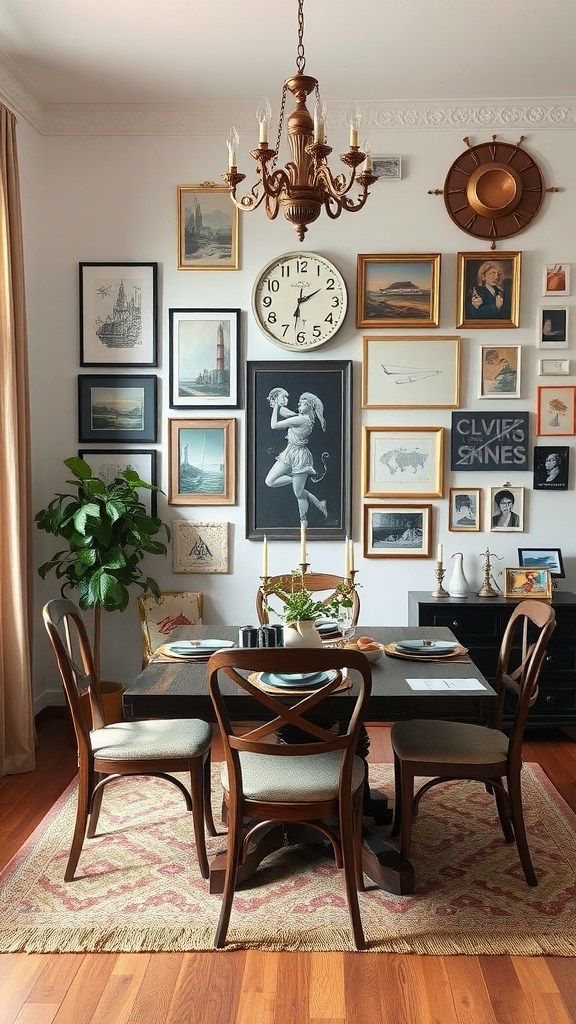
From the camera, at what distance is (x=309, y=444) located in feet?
16.1

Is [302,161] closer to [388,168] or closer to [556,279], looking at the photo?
[388,168]

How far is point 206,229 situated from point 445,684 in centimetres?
307

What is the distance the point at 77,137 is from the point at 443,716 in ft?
12.5

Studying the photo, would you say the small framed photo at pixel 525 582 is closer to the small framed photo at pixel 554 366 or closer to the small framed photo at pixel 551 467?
the small framed photo at pixel 551 467

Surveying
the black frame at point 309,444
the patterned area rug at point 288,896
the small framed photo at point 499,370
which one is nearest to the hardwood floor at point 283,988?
the patterned area rug at point 288,896

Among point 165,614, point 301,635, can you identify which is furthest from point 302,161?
point 165,614

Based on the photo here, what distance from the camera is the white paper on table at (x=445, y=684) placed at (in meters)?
2.80

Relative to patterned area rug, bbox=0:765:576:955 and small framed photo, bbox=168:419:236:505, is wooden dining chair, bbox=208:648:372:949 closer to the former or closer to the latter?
patterned area rug, bbox=0:765:576:955

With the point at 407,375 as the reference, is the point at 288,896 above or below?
below

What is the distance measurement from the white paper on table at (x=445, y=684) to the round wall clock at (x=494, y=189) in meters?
2.86

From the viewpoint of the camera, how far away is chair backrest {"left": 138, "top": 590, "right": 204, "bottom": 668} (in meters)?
4.84

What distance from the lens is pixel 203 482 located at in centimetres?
493

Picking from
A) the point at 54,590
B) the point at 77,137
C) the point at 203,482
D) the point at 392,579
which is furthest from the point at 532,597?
the point at 77,137

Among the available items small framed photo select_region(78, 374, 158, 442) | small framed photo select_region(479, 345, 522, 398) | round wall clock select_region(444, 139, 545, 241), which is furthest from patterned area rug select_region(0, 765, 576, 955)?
round wall clock select_region(444, 139, 545, 241)
